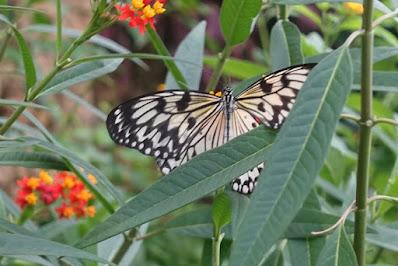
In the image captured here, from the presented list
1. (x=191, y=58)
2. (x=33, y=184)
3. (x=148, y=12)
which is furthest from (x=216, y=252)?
(x=33, y=184)

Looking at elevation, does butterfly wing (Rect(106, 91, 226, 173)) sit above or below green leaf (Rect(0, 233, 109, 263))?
above

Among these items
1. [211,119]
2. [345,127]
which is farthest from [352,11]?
[211,119]

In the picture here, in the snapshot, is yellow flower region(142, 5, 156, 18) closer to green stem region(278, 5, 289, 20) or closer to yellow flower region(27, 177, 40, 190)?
green stem region(278, 5, 289, 20)

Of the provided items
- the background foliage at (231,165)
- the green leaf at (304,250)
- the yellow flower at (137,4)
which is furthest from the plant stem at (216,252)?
the yellow flower at (137,4)

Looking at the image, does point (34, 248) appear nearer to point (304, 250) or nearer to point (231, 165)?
point (231, 165)

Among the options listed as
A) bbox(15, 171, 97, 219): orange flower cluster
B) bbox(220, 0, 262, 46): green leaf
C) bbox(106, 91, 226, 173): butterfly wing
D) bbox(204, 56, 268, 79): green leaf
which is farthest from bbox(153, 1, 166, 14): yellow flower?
bbox(204, 56, 268, 79): green leaf
